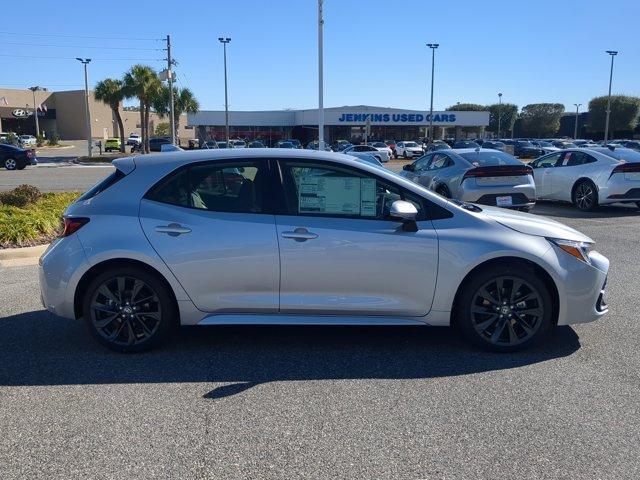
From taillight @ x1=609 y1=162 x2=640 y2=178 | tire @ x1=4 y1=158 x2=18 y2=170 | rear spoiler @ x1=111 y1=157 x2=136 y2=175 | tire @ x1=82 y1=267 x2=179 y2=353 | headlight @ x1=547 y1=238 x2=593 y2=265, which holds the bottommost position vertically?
tire @ x1=4 y1=158 x2=18 y2=170

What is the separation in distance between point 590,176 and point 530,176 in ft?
8.87

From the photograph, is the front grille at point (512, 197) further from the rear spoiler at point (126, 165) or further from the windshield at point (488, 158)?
the rear spoiler at point (126, 165)

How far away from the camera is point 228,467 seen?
3273mm

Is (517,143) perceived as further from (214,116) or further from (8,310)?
(8,310)

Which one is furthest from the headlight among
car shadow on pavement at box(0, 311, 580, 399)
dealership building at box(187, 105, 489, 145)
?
dealership building at box(187, 105, 489, 145)

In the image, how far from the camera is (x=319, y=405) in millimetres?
4016

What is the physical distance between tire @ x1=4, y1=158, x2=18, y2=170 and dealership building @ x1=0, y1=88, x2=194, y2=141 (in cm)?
6197

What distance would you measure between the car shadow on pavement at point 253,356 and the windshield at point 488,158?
7.14 metres

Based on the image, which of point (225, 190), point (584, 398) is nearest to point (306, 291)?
point (225, 190)

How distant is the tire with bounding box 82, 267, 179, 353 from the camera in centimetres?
486

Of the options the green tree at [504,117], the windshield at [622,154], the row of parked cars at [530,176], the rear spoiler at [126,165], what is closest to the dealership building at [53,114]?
the green tree at [504,117]

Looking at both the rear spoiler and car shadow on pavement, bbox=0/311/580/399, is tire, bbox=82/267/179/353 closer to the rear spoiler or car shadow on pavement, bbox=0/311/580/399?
car shadow on pavement, bbox=0/311/580/399

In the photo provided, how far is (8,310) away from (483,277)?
4726 millimetres

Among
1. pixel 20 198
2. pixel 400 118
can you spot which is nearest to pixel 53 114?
Answer: pixel 400 118
